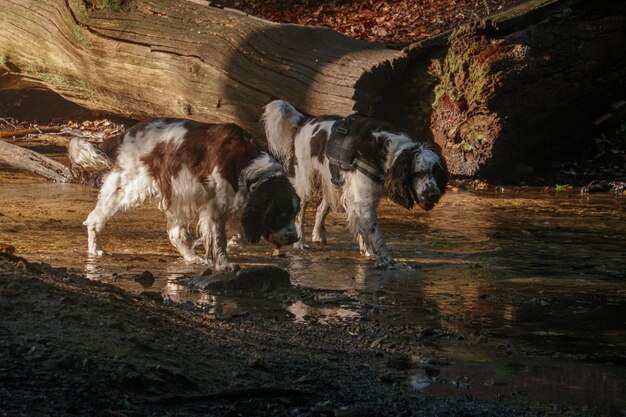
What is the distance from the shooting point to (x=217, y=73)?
14133 mm

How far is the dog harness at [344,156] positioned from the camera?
9.89m

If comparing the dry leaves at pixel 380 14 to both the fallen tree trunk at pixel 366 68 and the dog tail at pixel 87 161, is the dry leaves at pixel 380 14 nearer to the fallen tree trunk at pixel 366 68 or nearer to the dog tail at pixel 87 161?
the fallen tree trunk at pixel 366 68

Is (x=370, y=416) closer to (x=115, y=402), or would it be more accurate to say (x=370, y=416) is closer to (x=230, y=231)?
(x=115, y=402)

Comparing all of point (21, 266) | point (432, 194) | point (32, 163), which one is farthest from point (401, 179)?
point (32, 163)

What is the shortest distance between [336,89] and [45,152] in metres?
5.90

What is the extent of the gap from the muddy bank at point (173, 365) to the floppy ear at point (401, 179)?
3.40 metres

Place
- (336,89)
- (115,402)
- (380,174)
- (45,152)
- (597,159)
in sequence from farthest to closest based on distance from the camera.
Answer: (45,152)
(597,159)
(336,89)
(380,174)
(115,402)

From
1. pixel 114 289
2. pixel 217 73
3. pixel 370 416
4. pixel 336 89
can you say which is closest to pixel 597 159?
pixel 336 89

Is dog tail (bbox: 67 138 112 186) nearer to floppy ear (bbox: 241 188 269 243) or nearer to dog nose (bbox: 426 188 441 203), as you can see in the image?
floppy ear (bbox: 241 188 269 243)

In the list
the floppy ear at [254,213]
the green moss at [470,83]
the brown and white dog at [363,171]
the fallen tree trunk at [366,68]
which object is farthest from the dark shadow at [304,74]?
the floppy ear at [254,213]

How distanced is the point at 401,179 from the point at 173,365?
4.97 m

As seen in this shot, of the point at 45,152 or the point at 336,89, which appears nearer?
the point at 336,89

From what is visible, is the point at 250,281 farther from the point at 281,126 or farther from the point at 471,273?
the point at 281,126

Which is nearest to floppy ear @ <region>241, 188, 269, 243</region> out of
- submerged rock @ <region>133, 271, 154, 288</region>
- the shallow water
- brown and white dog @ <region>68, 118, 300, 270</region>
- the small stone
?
brown and white dog @ <region>68, 118, 300, 270</region>
